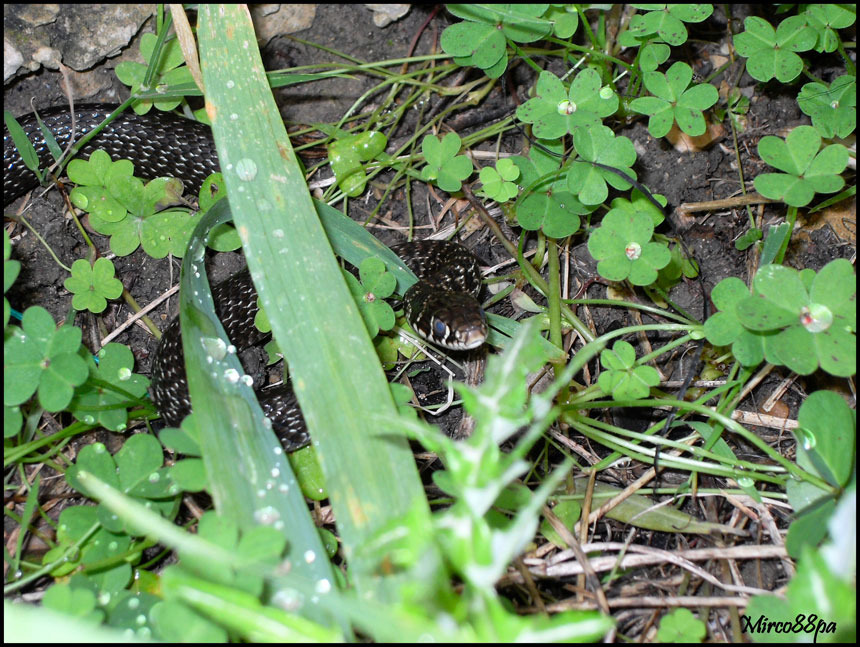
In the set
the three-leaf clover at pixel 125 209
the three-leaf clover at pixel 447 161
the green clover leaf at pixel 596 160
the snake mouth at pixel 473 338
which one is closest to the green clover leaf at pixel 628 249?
the green clover leaf at pixel 596 160

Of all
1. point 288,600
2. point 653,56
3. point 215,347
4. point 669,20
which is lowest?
point 288,600

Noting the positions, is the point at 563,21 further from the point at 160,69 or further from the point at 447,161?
the point at 160,69

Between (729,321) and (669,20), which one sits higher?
(669,20)

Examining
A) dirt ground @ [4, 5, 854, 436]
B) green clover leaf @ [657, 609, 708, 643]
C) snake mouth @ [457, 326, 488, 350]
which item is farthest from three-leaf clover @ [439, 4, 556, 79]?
green clover leaf @ [657, 609, 708, 643]

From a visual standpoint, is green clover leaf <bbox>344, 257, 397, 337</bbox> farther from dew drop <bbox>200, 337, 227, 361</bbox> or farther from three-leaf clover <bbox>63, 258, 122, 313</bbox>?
three-leaf clover <bbox>63, 258, 122, 313</bbox>

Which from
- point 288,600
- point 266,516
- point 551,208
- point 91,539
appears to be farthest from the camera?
point 551,208

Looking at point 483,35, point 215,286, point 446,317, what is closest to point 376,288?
point 446,317

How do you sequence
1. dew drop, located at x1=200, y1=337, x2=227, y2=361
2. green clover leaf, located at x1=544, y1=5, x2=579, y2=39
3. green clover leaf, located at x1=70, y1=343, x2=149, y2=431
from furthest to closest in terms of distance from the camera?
green clover leaf, located at x1=544, y1=5, x2=579, y2=39
green clover leaf, located at x1=70, y1=343, x2=149, y2=431
dew drop, located at x1=200, y1=337, x2=227, y2=361
